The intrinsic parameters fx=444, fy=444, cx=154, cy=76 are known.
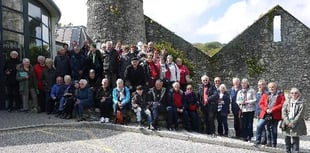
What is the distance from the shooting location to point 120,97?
11.3 metres

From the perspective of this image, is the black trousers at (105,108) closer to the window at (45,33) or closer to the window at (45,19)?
the window at (45,33)

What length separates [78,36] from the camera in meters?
35.2

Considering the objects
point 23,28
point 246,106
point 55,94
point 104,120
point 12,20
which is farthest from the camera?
Result: point 23,28

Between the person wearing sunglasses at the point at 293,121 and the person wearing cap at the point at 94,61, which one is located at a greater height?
the person wearing cap at the point at 94,61

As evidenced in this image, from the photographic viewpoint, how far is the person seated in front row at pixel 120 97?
11195 mm

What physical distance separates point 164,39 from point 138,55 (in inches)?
494

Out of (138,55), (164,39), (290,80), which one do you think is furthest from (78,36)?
(138,55)

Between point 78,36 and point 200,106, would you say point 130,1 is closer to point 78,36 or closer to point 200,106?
point 200,106

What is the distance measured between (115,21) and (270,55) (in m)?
9.73

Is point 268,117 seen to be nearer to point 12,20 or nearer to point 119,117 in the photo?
point 119,117

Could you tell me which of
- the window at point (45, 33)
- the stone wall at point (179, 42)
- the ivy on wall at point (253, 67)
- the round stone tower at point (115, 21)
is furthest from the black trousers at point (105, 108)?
the ivy on wall at point (253, 67)

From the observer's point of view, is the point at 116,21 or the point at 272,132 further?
the point at 116,21

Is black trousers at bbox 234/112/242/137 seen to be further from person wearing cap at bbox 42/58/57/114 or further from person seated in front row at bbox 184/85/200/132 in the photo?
person wearing cap at bbox 42/58/57/114

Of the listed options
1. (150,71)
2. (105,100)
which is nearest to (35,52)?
(105,100)
